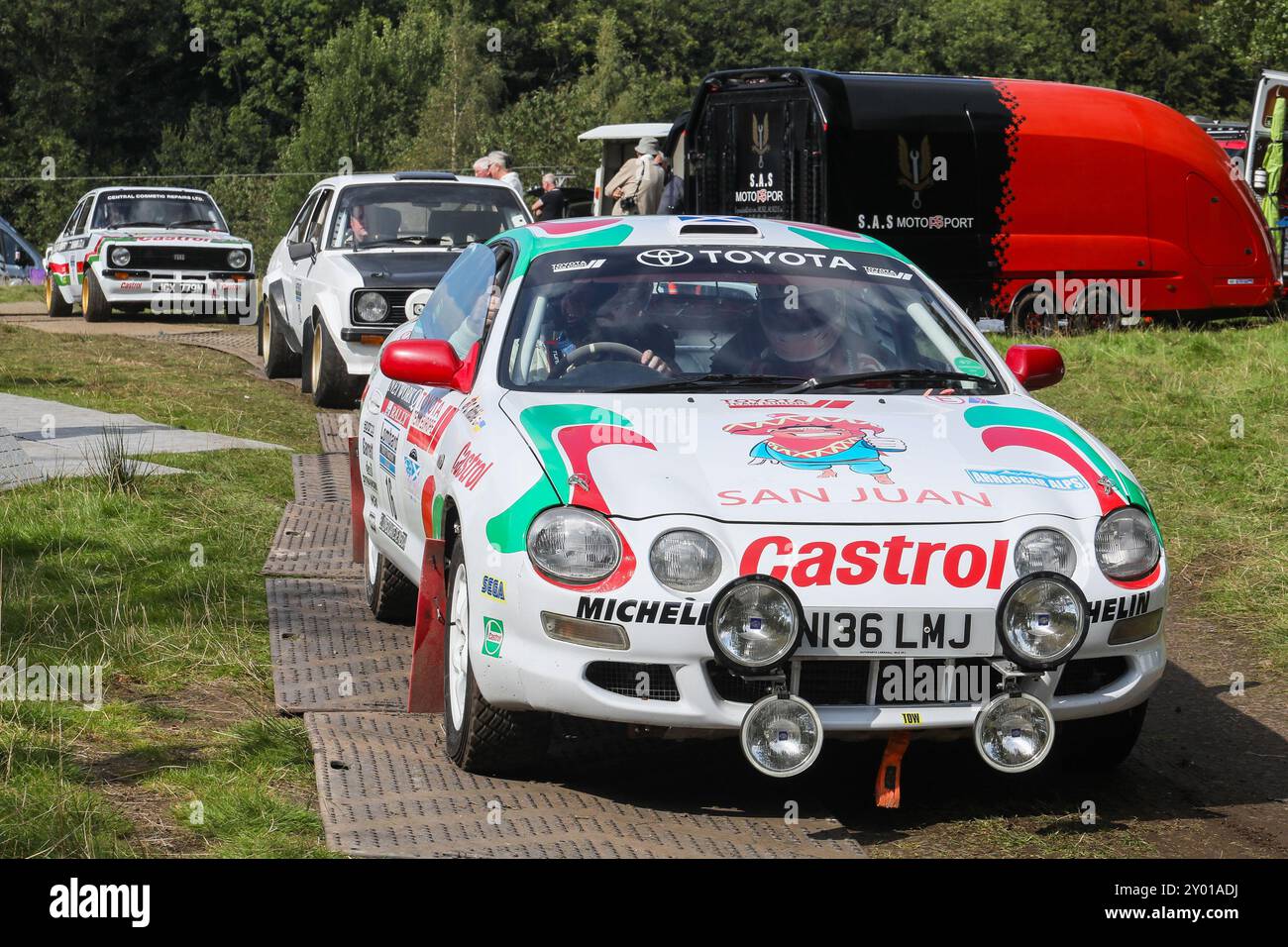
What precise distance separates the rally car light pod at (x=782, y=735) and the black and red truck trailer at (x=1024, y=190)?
12.0 metres

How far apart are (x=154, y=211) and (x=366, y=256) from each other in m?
10.2

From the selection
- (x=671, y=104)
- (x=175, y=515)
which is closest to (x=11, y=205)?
(x=671, y=104)

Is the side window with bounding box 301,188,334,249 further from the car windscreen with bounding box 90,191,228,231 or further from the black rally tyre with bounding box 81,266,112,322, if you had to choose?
the car windscreen with bounding box 90,191,228,231

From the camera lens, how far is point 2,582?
6957mm

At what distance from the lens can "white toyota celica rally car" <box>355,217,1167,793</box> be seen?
14.8 ft

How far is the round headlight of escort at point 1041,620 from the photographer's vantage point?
14.8ft

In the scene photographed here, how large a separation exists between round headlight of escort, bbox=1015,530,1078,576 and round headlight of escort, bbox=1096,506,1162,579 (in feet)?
0.31

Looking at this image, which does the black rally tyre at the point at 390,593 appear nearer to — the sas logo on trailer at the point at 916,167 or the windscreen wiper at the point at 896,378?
the windscreen wiper at the point at 896,378

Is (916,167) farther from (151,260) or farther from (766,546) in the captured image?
(766,546)

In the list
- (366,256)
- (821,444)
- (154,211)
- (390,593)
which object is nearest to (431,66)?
(154,211)

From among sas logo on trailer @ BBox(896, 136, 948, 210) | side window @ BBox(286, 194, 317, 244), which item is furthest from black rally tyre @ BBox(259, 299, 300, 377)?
sas logo on trailer @ BBox(896, 136, 948, 210)

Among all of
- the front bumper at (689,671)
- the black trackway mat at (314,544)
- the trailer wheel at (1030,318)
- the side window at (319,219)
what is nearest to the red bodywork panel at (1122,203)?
the trailer wheel at (1030,318)

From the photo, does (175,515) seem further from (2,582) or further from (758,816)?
(758,816)

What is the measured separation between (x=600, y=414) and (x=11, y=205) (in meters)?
65.3
